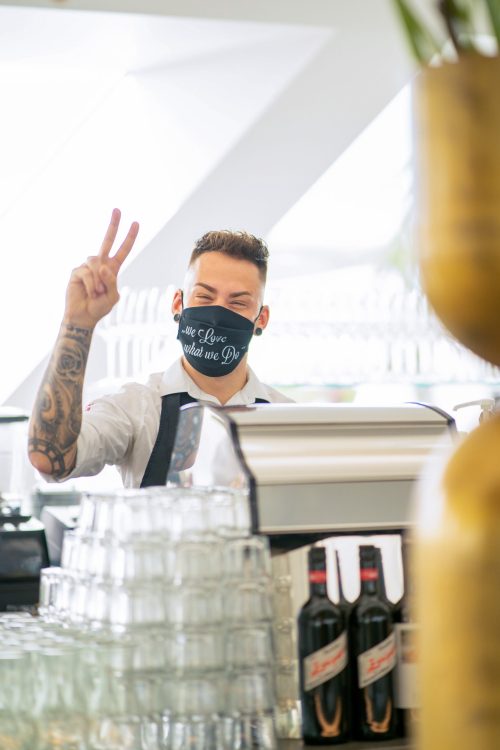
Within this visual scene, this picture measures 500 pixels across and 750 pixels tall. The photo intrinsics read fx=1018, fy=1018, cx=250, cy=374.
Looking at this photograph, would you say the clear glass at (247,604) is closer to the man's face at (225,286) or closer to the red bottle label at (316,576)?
the red bottle label at (316,576)

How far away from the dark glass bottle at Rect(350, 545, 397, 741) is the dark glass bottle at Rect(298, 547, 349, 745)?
0.07 ft

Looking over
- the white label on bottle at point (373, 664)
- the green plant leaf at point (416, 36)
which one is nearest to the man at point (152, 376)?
the white label on bottle at point (373, 664)

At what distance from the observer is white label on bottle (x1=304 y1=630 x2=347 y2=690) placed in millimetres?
1611

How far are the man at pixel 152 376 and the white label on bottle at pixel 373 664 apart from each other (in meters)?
1.07

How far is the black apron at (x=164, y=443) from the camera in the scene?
2793 mm

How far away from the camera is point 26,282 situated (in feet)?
18.2

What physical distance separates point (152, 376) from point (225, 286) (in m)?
0.40

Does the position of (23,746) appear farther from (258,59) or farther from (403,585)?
(258,59)

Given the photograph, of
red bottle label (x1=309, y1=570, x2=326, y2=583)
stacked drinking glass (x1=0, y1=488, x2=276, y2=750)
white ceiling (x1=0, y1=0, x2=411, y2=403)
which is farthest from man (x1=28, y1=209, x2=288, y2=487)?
white ceiling (x1=0, y1=0, x2=411, y2=403)

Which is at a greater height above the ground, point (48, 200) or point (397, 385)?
point (48, 200)

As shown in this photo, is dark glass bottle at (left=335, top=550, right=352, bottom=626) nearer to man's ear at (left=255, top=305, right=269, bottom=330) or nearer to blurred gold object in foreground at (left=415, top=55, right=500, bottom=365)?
blurred gold object in foreground at (left=415, top=55, right=500, bottom=365)

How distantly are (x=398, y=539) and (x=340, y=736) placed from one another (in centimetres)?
33

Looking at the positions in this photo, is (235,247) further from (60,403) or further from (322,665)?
(322,665)

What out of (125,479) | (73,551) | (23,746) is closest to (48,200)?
(125,479)
